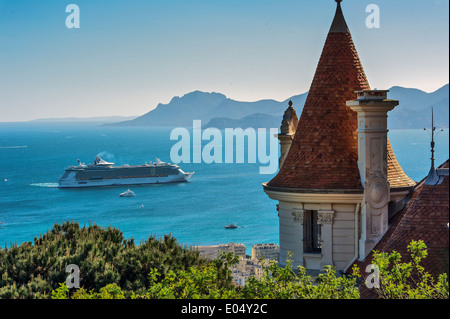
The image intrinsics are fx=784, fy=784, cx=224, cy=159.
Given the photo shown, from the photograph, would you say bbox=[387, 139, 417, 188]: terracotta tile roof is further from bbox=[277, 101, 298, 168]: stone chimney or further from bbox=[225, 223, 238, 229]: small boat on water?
bbox=[225, 223, 238, 229]: small boat on water

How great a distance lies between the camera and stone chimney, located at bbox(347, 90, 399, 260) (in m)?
13.2

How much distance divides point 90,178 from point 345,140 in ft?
499

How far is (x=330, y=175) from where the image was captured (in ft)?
45.6

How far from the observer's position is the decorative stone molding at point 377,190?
1334cm

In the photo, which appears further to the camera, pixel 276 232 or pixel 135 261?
pixel 276 232

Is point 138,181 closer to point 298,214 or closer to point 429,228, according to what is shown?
point 298,214

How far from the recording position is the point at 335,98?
14398 millimetres

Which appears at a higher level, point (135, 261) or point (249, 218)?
point (135, 261)

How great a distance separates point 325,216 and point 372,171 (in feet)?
3.87

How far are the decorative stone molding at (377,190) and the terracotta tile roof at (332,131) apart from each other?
0.80 ft

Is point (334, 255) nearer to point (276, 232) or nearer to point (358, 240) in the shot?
point (358, 240)

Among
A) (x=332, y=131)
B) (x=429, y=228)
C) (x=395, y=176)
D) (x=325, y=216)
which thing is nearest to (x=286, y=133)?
(x=332, y=131)
